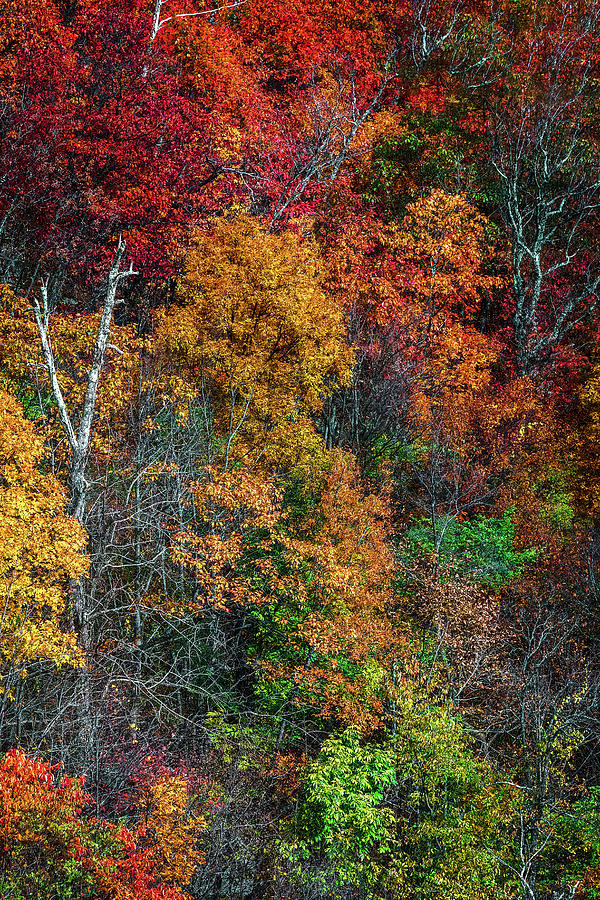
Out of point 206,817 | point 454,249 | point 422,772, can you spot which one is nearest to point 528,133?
point 454,249

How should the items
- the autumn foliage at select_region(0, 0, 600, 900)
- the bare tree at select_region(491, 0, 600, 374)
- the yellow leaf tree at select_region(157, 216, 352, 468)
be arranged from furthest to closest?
the bare tree at select_region(491, 0, 600, 374), the yellow leaf tree at select_region(157, 216, 352, 468), the autumn foliage at select_region(0, 0, 600, 900)

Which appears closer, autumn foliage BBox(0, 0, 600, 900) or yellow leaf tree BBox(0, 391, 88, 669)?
yellow leaf tree BBox(0, 391, 88, 669)

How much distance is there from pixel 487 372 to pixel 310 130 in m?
17.9

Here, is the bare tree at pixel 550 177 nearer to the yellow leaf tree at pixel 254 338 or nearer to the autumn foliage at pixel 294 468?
the autumn foliage at pixel 294 468

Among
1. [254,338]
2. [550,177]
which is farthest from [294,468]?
[550,177]

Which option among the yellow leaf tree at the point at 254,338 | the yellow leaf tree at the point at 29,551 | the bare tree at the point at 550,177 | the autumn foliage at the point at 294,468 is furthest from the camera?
the bare tree at the point at 550,177

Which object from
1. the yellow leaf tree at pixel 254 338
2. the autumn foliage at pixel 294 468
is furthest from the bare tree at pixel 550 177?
the yellow leaf tree at pixel 254 338

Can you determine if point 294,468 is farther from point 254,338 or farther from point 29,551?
point 29,551

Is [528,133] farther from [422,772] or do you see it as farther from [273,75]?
[422,772]

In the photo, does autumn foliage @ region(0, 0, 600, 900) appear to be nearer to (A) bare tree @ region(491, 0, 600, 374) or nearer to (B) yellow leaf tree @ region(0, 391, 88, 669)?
(B) yellow leaf tree @ region(0, 391, 88, 669)

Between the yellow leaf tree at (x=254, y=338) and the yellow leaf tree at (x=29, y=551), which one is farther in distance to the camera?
the yellow leaf tree at (x=254, y=338)

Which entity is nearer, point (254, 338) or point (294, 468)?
point (294, 468)

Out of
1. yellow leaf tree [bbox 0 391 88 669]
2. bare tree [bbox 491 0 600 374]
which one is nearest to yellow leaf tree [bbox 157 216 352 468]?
yellow leaf tree [bbox 0 391 88 669]

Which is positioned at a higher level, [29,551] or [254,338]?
[254,338]
